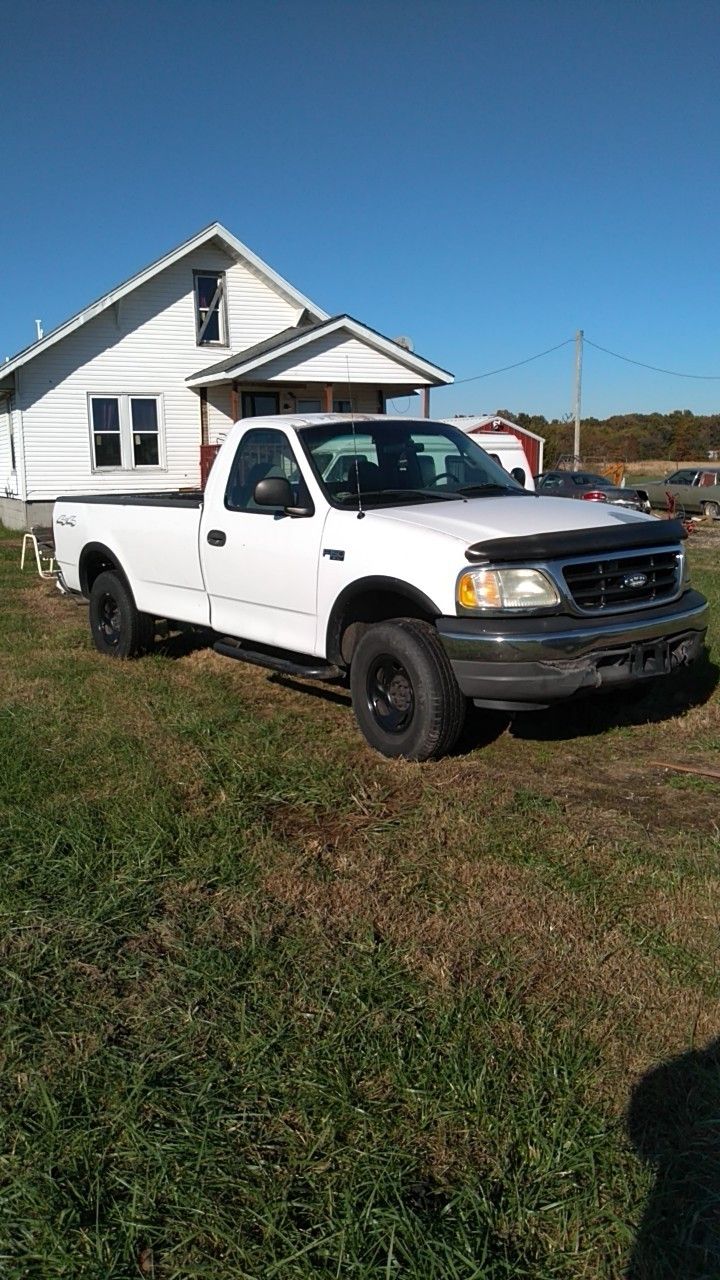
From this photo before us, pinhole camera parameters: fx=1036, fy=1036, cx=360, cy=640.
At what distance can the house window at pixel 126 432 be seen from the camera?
23.3 m

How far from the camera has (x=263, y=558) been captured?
243 inches

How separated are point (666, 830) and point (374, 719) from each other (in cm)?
168

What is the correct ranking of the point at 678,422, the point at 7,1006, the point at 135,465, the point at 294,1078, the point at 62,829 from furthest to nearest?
the point at 678,422, the point at 135,465, the point at 62,829, the point at 7,1006, the point at 294,1078

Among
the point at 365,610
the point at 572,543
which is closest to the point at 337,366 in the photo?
the point at 365,610

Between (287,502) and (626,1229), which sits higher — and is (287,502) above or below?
above

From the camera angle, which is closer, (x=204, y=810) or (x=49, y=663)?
(x=204, y=810)

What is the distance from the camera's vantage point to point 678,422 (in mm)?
79938

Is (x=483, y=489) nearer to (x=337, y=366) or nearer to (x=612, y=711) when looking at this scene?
(x=612, y=711)

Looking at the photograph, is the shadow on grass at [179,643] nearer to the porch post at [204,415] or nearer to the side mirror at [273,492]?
the side mirror at [273,492]

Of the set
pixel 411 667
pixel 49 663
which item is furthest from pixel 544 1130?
pixel 49 663

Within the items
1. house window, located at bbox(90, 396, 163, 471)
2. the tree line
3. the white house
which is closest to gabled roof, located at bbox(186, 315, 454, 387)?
the white house

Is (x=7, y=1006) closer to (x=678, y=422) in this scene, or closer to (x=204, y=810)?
(x=204, y=810)

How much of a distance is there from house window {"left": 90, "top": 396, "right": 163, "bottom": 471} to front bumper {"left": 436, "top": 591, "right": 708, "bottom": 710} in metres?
19.8

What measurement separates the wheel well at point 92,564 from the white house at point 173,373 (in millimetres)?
14013
